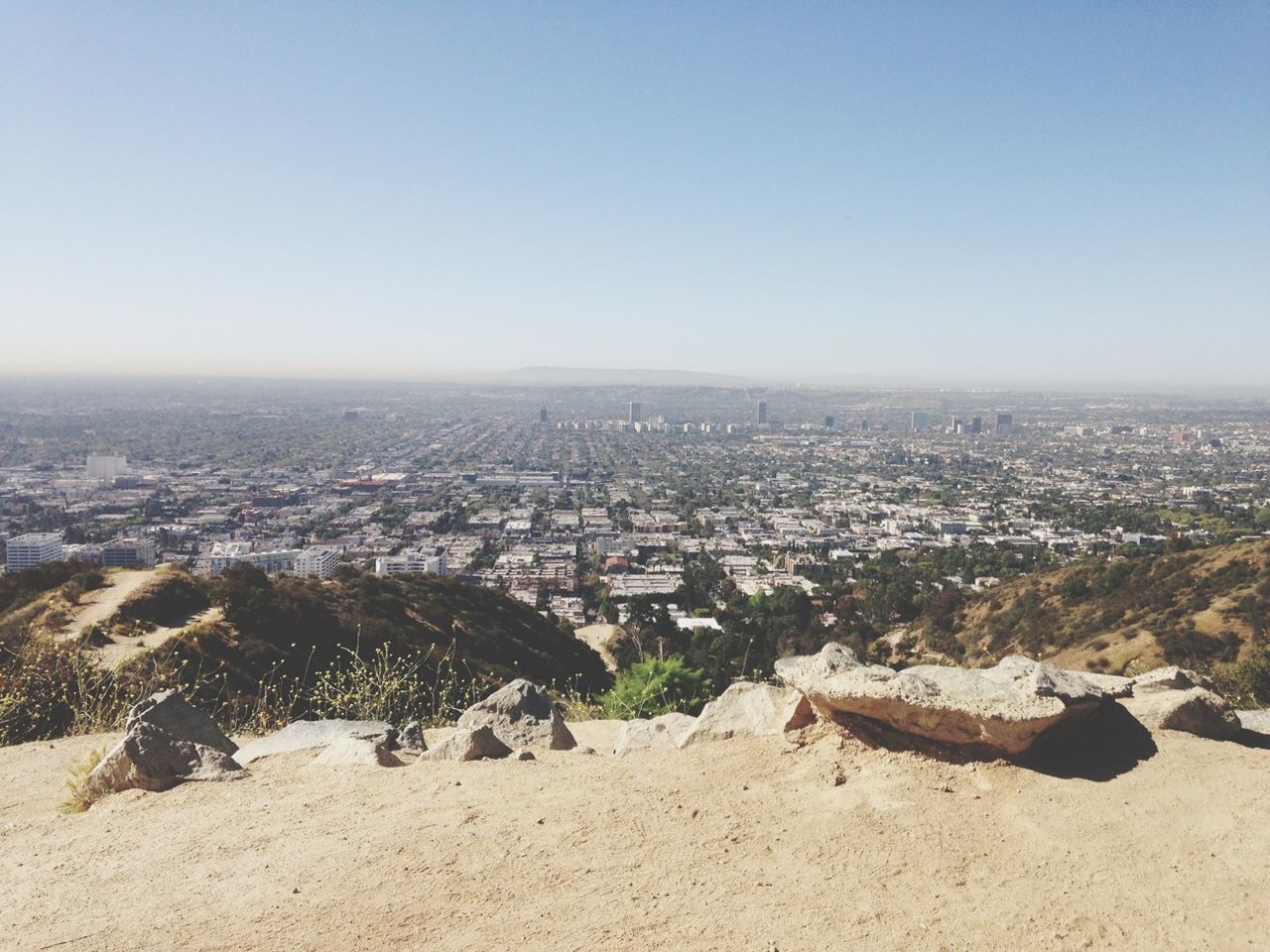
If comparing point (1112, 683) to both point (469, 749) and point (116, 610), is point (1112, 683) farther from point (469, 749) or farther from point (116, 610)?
point (116, 610)

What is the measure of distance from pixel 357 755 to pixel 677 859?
2.05 meters

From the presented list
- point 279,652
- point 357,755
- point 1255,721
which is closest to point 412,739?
point 357,755

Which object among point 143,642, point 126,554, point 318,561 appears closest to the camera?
point 143,642

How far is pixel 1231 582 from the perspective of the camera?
16391 millimetres

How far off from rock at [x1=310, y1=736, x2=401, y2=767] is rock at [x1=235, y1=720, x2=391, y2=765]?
16 cm

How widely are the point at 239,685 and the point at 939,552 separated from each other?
104ft

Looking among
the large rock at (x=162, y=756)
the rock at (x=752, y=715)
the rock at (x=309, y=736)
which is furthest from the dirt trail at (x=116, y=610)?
the rock at (x=752, y=715)

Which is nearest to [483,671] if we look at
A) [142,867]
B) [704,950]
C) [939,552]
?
[142,867]

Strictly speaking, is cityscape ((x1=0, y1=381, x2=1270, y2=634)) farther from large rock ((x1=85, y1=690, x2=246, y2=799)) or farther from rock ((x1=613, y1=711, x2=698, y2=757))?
large rock ((x1=85, y1=690, x2=246, y2=799))

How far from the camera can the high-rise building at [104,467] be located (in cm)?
4250

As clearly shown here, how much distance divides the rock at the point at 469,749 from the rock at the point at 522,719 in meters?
0.27

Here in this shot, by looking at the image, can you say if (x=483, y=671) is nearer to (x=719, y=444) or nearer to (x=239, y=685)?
(x=239, y=685)

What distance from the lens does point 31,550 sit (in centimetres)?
2430

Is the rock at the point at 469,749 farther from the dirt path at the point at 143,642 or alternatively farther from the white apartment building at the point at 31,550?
the white apartment building at the point at 31,550
